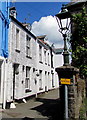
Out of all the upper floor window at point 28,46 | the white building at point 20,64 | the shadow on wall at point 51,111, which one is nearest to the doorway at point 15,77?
the white building at point 20,64

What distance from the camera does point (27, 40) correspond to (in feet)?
44.8

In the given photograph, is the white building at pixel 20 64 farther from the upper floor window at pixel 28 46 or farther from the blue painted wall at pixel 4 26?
the blue painted wall at pixel 4 26

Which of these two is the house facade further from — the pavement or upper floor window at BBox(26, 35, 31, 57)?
upper floor window at BBox(26, 35, 31, 57)

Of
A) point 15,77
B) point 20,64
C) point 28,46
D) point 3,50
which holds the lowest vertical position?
point 15,77

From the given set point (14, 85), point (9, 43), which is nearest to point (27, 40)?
point (9, 43)

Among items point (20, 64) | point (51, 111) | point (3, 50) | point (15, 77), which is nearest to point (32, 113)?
point (51, 111)

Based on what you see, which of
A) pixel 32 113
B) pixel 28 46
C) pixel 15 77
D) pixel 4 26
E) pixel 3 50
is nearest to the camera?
pixel 32 113

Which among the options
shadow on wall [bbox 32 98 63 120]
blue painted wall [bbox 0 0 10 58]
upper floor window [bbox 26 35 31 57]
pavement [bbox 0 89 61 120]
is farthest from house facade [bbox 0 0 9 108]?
upper floor window [bbox 26 35 31 57]

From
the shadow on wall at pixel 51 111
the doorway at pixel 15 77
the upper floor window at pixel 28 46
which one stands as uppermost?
the upper floor window at pixel 28 46

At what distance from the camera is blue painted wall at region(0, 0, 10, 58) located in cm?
895

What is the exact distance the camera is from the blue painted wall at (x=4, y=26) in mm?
8945

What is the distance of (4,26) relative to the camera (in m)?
9.41

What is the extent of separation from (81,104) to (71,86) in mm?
1375

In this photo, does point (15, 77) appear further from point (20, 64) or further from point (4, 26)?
point (4, 26)
